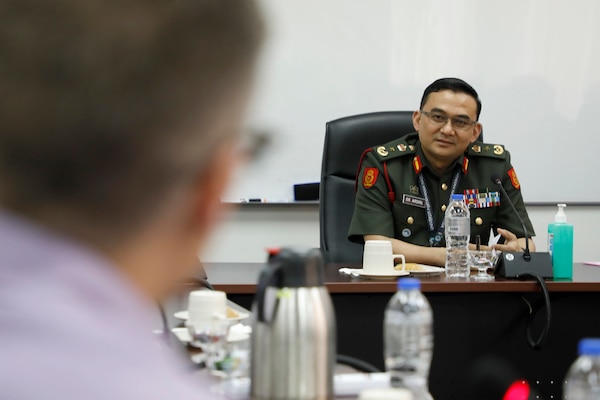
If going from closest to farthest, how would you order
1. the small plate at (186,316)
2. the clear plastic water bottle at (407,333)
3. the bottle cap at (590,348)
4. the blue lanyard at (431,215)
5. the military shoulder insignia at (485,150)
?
the bottle cap at (590,348) → the clear plastic water bottle at (407,333) → the small plate at (186,316) → the blue lanyard at (431,215) → the military shoulder insignia at (485,150)

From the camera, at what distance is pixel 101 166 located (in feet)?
1.23

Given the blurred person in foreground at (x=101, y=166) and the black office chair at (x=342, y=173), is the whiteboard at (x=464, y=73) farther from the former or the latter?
the blurred person in foreground at (x=101, y=166)

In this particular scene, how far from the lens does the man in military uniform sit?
307 centimetres

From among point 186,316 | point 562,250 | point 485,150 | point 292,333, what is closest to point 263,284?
point 292,333

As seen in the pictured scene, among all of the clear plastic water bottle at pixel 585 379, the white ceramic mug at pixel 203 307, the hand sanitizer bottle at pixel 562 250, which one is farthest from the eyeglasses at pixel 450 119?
the clear plastic water bottle at pixel 585 379

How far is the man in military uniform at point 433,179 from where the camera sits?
3072mm

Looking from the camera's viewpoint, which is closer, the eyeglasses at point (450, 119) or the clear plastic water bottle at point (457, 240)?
the clear plastic water bottle at point (457, 240)

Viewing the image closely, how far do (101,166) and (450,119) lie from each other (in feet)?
9.23

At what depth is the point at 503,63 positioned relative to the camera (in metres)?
3.95

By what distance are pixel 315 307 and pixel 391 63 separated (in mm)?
3088

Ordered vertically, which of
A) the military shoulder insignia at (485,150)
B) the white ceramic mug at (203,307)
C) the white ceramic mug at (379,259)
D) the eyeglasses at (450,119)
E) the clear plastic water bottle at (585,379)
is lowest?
the clear plastic water bottle at (585,379)

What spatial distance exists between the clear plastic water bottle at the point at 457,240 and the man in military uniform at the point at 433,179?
243mm

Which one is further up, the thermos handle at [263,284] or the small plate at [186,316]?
the thermos handle at [263,284]

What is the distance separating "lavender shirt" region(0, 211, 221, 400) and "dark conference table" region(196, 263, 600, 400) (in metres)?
1.87
